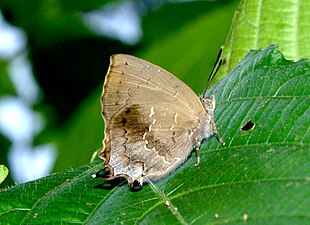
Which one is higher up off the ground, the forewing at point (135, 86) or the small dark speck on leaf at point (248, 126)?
the forewing at point (135, 86)

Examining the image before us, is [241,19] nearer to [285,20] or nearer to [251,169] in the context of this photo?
[285,20]

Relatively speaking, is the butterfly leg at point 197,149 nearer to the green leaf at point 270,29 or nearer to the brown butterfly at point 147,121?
the brown butterfly at point 147,121

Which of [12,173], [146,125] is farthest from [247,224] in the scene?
[12,173]

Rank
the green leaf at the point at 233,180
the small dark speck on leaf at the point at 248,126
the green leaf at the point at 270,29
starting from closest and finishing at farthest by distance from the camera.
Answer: the green leaf at the point at 233,180 → the small dark speck on leaf at the point at 248,126 → the green leaf at the point at 270,29

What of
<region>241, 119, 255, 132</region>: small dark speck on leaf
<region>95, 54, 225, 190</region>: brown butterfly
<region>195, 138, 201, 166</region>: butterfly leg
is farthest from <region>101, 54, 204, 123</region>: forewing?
<region>241, 119, 255, 132</region>: small dark speck on leaf

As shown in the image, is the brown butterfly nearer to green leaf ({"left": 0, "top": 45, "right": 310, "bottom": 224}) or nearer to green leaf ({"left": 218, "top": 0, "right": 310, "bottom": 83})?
green leaf ({"left": 0, "top": 45, "right": 310, "bottom": 224})

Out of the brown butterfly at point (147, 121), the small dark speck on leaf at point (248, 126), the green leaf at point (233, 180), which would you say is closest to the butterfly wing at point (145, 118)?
the brown butterfly at point (147, 121)

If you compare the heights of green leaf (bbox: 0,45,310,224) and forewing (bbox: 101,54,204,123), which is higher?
forewing (bbox: 101,54,204,123)
